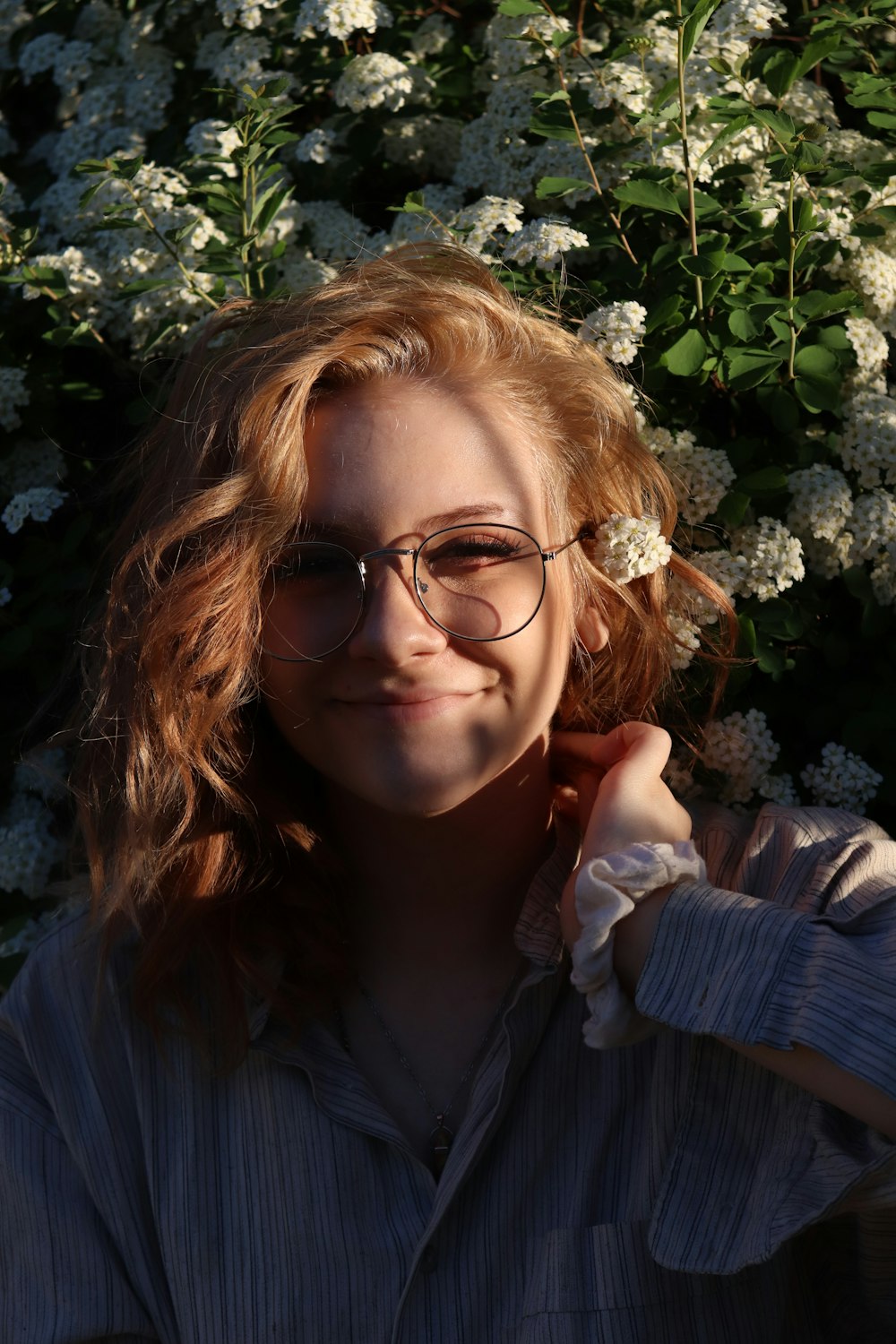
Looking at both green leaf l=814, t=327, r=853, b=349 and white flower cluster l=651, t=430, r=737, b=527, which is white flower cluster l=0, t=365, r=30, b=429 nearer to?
white flower cluster l=651, t=430, r=737, b=527

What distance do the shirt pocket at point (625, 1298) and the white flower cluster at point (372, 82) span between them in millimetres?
1979

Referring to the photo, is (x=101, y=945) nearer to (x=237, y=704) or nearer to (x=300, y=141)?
(x=237, y=704)

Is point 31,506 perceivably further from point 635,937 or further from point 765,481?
point 635,937

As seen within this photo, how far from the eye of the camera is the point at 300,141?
8.42 ft

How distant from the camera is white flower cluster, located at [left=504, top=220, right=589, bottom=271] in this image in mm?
2051

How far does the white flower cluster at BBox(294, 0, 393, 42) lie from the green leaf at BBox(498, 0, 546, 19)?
0.30 m

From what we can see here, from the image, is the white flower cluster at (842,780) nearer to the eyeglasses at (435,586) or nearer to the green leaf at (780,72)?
the eyeglasses at (435,586)

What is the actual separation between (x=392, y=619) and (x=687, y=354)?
74 cm

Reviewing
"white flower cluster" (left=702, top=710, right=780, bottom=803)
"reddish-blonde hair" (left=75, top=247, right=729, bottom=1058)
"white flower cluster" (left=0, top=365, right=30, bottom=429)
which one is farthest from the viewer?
"white flower cluster" (left=0, top=365, right=30, bottom=429)

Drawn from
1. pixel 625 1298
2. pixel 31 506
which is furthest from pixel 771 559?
pixel 31 506

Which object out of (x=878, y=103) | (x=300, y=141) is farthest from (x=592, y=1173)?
(x=300, y=141)

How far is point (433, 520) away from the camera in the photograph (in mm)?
1688

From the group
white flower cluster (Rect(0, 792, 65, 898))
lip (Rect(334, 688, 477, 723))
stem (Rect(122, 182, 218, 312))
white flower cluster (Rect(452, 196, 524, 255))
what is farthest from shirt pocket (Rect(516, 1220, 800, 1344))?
stem (Rect(122, 182, 218, 312))

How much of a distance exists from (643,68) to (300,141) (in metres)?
0.70
